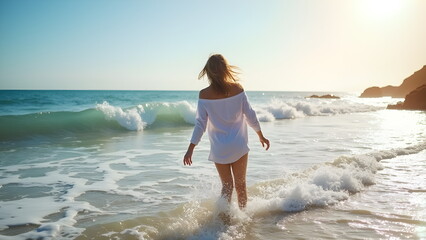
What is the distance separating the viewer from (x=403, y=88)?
94.5m

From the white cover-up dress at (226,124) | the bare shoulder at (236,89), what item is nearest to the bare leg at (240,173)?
the white cover-up dress at (226,124)

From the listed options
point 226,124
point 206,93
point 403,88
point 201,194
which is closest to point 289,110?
point 201,194

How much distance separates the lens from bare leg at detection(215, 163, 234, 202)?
407cm

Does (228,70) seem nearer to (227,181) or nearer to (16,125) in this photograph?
(227,181)

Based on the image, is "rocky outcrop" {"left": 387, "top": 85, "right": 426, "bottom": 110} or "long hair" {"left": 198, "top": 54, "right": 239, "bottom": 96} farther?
"rocky outcrop" {"left": 387, "top": 85, "right": 426, "bottom": 110}

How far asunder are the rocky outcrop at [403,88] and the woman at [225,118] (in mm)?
86819

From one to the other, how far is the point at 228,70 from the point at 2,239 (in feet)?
10.6

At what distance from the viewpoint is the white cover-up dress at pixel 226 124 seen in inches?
153

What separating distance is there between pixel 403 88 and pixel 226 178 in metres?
106

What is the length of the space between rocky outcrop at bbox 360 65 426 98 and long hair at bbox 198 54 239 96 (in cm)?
→ 8704

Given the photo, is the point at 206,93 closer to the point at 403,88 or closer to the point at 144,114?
the point at 144,114

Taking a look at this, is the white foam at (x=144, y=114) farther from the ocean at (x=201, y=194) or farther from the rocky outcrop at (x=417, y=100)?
the rocky outcrop at (x=417, y=100)

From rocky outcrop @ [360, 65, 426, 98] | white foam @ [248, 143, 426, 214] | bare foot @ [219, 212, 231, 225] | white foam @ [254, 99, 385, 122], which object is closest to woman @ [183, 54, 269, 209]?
bare foot @ [219, 212, 231, 225]

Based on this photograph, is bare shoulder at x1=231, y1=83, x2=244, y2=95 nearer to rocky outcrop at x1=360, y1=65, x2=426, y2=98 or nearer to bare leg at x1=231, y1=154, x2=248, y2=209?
bare leg at x1=231, y1=154, x2=248, y2=209
